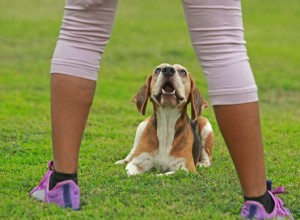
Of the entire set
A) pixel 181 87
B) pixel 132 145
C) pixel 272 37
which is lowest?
pixel 272 37

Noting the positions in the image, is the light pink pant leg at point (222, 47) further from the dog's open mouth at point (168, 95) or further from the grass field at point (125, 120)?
the dog's open mouth at point (168, 95)

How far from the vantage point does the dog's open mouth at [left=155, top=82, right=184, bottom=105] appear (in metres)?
6.94

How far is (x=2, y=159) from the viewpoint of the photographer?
21.8ft

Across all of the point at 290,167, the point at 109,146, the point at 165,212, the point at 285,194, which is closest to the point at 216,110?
the point at 165,212

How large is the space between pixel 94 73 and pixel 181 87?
2.30 metres

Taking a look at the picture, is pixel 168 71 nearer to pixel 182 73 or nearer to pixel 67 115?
pixel 182 73

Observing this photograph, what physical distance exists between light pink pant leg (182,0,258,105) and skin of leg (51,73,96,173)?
713mm

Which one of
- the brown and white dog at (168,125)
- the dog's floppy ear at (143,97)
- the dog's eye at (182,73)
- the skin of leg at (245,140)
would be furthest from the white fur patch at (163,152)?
the skin of leg at (245,140)

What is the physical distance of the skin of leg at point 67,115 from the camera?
183 inches

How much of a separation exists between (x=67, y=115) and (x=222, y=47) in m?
0.94

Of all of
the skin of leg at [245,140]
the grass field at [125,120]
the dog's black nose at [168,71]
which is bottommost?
the grass field at [125,120]

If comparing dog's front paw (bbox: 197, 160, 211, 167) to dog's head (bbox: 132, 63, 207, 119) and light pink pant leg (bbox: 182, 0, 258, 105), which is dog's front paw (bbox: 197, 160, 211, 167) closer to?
dog's head (bbox: 132, 63, 207, 119)

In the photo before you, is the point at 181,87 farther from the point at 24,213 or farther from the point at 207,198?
the point at 24,213

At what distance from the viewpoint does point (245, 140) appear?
14.4ft
